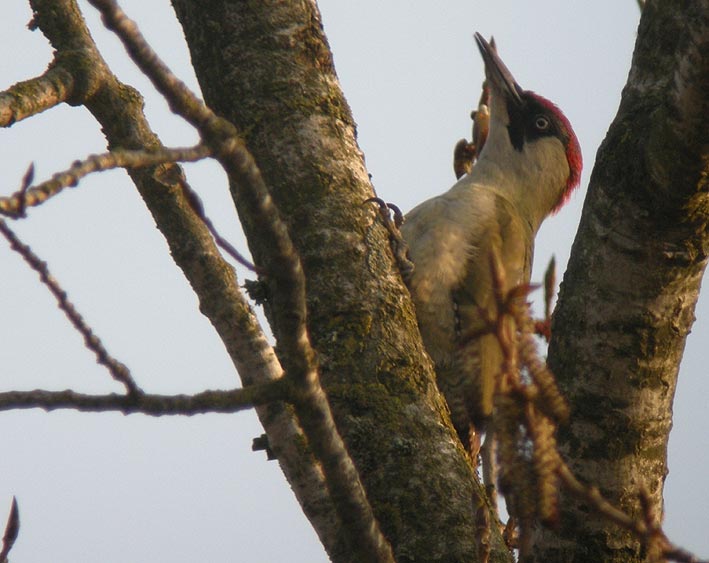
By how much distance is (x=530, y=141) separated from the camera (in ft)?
20.0

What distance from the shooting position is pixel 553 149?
241 inches

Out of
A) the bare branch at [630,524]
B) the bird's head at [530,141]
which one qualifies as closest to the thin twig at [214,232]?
the bare branch at [630,524]

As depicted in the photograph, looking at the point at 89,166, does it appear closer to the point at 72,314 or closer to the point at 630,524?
the point at 72,314

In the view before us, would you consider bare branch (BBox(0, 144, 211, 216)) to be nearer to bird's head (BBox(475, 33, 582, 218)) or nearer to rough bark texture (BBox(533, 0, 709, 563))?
rough bark texture (BBox(533, 0, 709, 563))

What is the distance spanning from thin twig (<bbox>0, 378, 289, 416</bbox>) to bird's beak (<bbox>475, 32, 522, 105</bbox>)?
15.6 feet

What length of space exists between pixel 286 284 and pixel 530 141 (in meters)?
4.70

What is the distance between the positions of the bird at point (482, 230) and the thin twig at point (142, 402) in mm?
2300

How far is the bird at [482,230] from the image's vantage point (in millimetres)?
4598

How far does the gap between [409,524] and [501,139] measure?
398cm

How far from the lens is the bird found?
4.60 metres

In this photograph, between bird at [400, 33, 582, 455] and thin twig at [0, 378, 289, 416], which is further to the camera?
bird at [400, 33, 582, 455]

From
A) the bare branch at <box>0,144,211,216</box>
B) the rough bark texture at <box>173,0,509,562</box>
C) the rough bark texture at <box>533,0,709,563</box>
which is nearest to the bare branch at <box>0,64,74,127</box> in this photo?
the rough bark texture at <box>173,0,509,562</box>

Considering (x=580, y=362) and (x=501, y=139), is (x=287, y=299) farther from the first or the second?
(x=501, y=139)

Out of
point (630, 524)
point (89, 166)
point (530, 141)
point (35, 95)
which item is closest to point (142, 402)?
point (89, 166)
